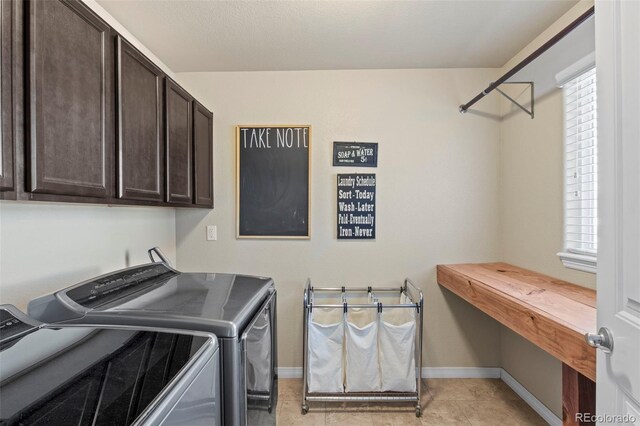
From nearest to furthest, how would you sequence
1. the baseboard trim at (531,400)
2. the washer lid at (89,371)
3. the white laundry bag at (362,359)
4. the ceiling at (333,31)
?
the washer lid at (89,371), the ceiling at (333,31), the baseboard trim at (531,400), the white laundry bag at (362,359)

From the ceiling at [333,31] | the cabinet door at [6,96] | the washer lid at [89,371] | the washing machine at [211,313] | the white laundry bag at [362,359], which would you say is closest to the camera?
the washer lid at [89,371]

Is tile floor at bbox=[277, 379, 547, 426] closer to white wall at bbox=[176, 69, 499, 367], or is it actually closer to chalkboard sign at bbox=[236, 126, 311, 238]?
white wall at bbox=[176, 69, 499, 367]

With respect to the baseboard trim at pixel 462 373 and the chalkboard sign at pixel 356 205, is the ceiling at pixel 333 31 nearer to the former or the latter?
the chalkboard sign at pixel 356 205

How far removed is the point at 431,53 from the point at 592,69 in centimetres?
96

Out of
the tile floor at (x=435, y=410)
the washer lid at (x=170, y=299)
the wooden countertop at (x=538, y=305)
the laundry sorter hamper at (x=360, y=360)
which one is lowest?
the tile floor at (x=435, y=410)

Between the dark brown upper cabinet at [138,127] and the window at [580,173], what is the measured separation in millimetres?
2185

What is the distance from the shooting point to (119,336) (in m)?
1.05

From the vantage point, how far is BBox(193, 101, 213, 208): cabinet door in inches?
84.8

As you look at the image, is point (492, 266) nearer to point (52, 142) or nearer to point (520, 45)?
point (520, 45)

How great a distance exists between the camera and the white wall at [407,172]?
2.52m

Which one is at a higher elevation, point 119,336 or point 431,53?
point 431,53

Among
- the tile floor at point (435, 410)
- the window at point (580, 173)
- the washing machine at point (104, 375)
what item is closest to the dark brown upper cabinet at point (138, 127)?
the washing machine at point (104, 375)

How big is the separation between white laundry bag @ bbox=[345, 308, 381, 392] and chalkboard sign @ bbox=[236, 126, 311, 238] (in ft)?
2.74

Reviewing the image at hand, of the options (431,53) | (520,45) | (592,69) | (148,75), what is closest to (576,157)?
(592,69)
